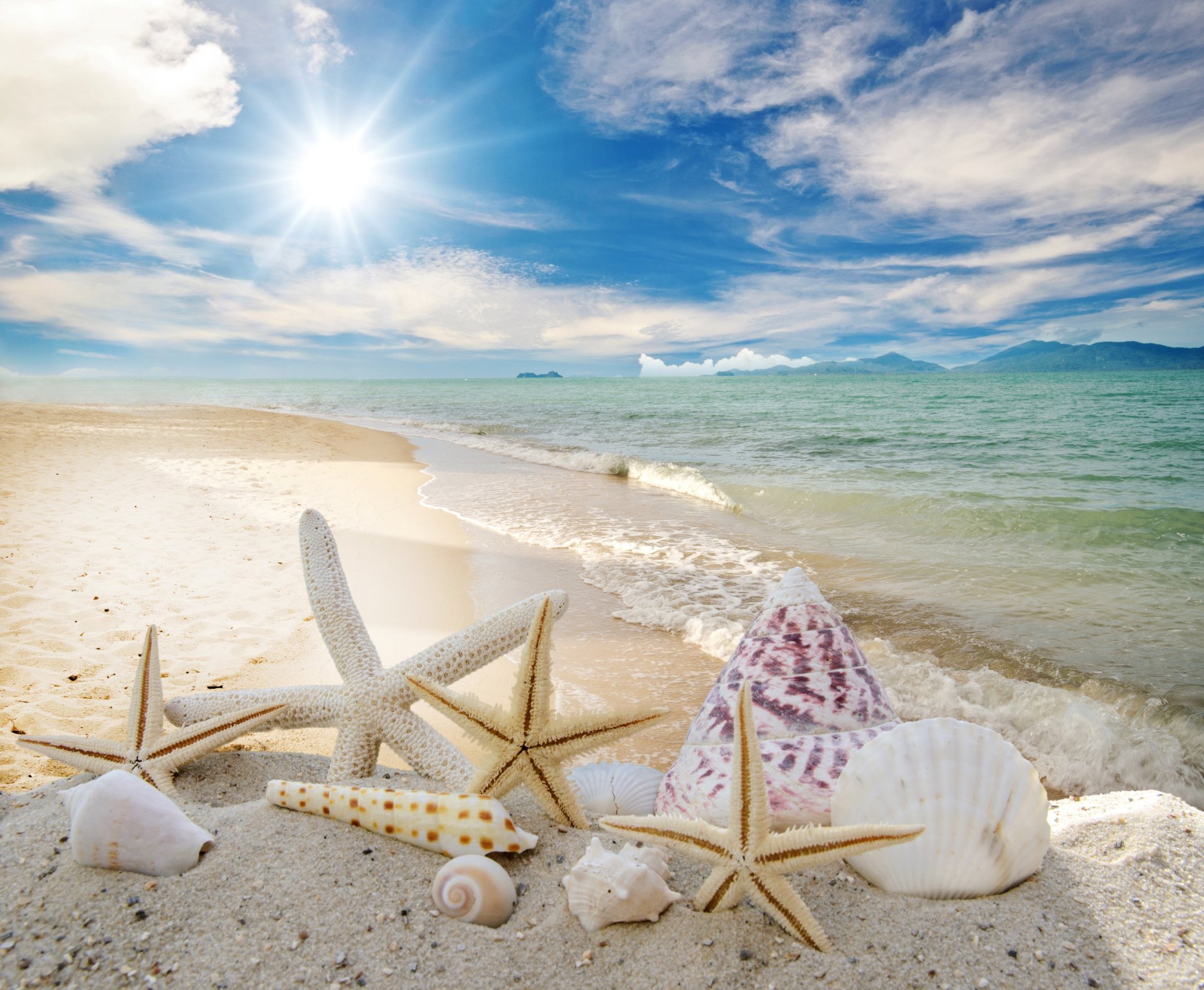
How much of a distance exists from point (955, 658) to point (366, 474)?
1130 cm

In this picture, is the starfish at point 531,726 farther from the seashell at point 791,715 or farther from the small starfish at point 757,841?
the seashell at point 791,715

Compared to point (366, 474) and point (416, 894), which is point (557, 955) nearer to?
point (416, 894)

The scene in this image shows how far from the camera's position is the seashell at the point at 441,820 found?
1946 millimetres

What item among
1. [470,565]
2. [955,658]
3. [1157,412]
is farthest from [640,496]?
[1157,412]

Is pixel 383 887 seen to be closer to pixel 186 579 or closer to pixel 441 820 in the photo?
pixel 441 820

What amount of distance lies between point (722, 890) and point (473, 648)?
1298mm

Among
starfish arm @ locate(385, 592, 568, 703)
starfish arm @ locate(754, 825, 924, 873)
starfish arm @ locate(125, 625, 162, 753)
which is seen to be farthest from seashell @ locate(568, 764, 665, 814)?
starfish arm @ locate(125, 625, 162, 753)

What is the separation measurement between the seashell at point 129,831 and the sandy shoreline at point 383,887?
0.05 metres

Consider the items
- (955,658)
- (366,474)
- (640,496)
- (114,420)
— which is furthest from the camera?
(114,420)

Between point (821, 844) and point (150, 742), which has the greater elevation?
point (821, 844)

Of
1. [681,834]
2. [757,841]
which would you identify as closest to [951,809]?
[757,841]

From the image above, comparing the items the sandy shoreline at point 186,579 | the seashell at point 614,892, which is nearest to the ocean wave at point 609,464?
the sandy shoreline at point 186,579

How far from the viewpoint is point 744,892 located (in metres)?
1.71

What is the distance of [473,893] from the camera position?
1760 millimetres
